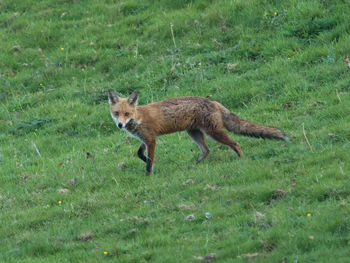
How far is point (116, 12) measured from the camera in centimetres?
1653

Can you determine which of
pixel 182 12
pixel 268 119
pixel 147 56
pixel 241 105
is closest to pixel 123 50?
pixel 147 56

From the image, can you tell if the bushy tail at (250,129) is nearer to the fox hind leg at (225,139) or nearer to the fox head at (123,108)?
the fox hind leg at (225,139)

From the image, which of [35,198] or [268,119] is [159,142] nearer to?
[268,119]

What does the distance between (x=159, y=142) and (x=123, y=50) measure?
4.67 meters

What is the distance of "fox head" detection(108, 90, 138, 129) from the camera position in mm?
9805

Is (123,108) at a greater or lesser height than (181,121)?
greater

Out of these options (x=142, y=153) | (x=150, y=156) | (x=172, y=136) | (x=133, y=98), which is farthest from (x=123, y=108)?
(x=172, y=136)

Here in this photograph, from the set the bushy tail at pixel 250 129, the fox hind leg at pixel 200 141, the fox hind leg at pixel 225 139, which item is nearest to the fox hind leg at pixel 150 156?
the fox hind leg at pixel 200 141

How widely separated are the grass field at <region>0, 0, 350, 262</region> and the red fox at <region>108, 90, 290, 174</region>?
0.37m

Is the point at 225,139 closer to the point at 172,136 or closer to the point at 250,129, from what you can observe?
the point at 250,129

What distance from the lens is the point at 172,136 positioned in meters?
11.5

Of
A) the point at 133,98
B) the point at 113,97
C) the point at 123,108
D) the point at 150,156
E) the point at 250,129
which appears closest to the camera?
the point at 250,129

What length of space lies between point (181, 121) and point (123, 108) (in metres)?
1.06

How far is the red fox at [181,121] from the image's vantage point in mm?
9609
